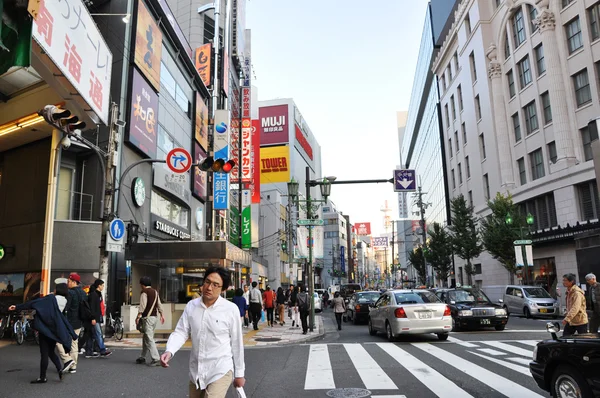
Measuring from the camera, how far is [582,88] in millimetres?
29875

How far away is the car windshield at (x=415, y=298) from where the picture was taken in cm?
1359

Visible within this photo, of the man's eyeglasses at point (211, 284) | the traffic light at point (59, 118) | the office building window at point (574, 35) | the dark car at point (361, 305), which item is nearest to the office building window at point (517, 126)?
the office building window at point (574, 35)

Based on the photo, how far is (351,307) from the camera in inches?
903

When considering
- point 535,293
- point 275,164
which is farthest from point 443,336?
point 275,164

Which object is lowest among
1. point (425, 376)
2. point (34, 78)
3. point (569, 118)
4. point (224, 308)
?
point (425, 376)

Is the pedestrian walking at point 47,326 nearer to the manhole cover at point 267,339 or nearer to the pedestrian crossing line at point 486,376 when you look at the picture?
the pedestrian crossing line at point 486,376

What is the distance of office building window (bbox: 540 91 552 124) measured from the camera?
32619 millimetres

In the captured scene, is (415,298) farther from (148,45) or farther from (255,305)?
(148,45)

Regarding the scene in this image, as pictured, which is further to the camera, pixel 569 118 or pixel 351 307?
pixel 569 118

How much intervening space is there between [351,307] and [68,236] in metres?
13.6

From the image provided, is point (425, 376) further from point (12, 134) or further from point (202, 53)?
point (202, 53)

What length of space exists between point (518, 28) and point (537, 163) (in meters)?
11.8

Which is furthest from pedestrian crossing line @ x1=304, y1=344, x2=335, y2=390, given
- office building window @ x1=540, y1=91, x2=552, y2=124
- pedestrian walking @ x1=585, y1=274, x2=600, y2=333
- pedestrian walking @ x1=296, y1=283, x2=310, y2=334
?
office building window @ x1=540, y1=91, x2=552, y2=124

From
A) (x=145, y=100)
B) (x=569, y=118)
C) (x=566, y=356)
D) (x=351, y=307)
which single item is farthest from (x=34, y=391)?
(x=569, y=118)
